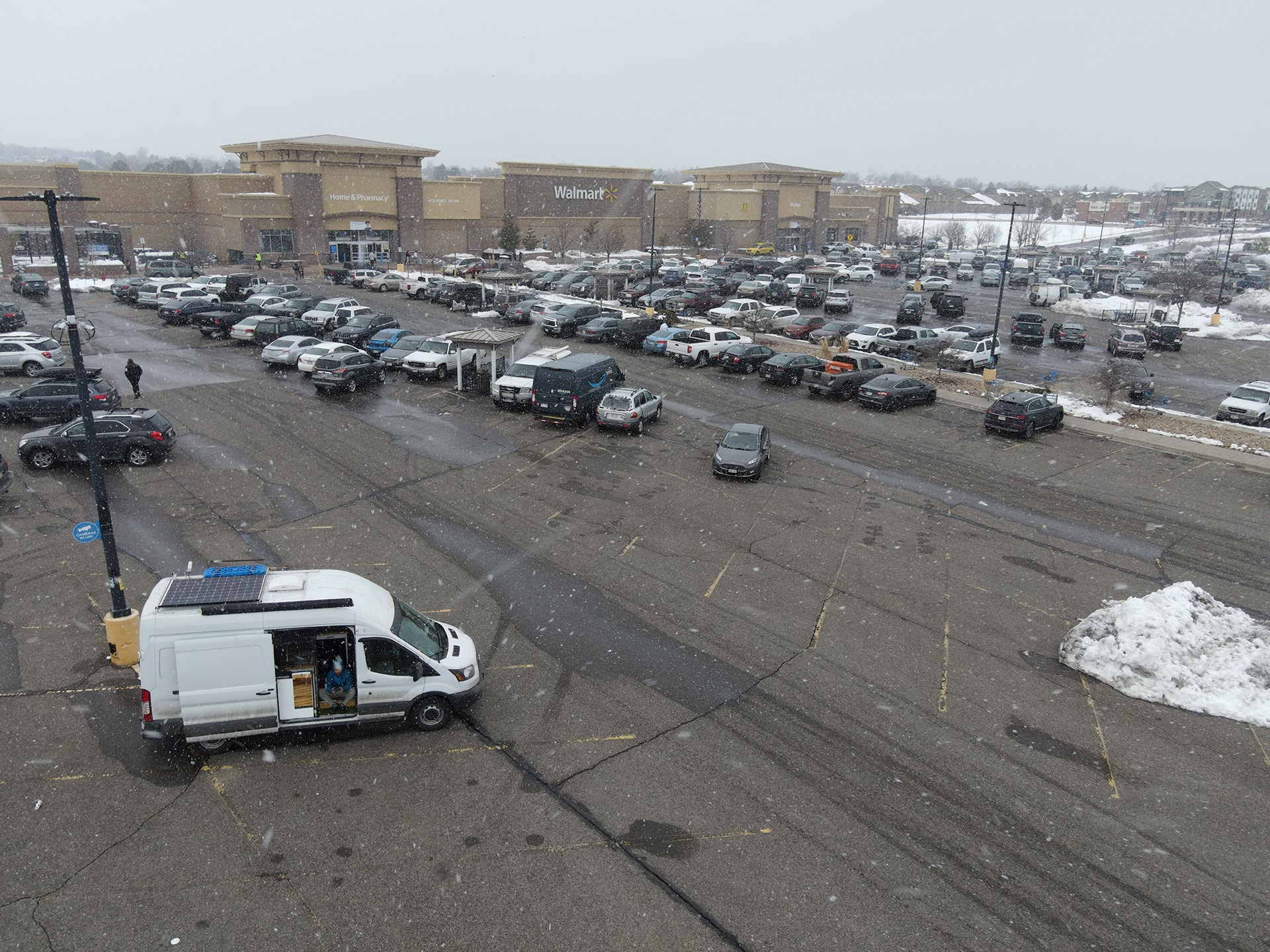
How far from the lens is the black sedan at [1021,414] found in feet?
88.1

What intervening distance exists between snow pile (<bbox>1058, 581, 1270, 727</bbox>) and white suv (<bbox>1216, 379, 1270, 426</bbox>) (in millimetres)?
18777

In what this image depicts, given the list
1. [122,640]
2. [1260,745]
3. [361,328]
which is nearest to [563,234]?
[361,328]

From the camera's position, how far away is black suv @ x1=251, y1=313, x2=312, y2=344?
3644 centimetres

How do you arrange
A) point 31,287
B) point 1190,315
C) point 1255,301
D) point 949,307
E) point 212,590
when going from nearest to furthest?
point 212,590
point 31,287
point 949,307
point 1190,315
point 1255,301

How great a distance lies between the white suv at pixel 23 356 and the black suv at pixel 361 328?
10199 mm

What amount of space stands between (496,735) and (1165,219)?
21314 centimetres

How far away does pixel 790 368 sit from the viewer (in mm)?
32469

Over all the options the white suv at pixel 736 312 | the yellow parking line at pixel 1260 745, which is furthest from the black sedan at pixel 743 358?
the yellow parking line at pixel 1260 745

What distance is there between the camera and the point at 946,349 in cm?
3744

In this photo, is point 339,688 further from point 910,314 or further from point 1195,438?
point 910,314

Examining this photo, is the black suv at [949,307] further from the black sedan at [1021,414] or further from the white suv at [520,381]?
the white suv at [520,381]

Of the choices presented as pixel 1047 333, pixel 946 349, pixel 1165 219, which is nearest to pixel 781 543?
pixel 946 349

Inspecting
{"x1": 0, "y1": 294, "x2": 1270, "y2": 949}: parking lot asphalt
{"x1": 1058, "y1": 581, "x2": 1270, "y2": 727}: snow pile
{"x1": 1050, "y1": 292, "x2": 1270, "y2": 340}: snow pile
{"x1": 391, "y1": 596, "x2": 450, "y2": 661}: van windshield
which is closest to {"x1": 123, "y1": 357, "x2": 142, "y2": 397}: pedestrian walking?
{"x1": 0, "y1": 294, "x2": 1270, "y2": 949}: parking lot asphalt

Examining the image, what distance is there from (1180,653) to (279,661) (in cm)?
1317
